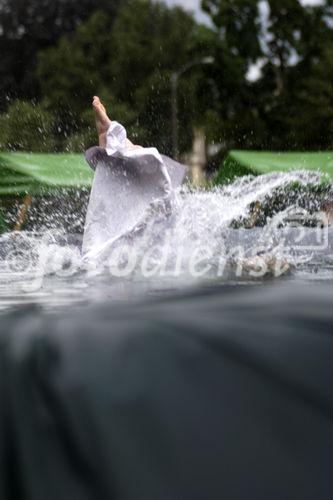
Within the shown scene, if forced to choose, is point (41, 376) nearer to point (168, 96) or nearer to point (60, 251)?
point (60, 251)

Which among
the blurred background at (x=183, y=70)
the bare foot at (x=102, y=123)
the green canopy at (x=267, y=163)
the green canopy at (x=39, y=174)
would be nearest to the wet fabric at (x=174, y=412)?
the bare foot at (x=102, y=123)

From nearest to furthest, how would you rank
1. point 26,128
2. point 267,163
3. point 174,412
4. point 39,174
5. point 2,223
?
1. point 174,412
2. point 2,223
3. point 39,174
4. point 267,163
5. point 26,128

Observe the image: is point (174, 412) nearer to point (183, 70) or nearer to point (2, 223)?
point (2, 223)

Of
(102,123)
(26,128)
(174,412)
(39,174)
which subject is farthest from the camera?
(26,128)

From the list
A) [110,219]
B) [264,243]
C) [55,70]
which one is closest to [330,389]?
[264,243]

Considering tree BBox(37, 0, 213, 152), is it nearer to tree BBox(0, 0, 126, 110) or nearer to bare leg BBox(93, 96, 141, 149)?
tree BBox(0, 0, 126, 110)

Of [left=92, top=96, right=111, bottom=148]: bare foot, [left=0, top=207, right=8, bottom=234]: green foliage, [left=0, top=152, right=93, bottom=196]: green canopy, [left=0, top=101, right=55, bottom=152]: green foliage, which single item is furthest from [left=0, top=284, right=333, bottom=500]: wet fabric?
[left=0, top=101, right=55, bottom=152]: green foliage

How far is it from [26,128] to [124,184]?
2180 cm

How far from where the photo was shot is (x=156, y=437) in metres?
0.69

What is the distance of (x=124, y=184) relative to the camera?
4898mm

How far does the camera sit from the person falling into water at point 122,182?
4777mm

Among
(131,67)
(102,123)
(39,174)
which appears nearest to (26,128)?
(131,67)

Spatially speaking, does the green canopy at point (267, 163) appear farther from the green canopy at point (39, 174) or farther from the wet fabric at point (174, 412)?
the wet fabric at point (174, 412)

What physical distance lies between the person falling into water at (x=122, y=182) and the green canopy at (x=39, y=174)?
742cm
